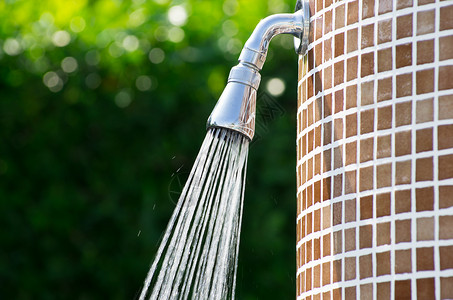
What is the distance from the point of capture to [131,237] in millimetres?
4629

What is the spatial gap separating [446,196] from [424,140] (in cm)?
10

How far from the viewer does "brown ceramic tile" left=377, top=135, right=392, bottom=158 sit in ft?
4.88

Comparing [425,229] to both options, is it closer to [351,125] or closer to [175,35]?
[351,125]

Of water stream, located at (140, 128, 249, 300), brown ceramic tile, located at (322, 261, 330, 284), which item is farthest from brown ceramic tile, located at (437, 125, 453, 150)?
water stream, located at (140, 128, 249, 300)

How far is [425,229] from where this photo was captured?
1.42m

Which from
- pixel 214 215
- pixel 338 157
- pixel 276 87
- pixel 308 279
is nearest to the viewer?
pixel 338 157

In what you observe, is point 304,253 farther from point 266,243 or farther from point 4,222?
point 4,222

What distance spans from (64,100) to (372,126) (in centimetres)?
352

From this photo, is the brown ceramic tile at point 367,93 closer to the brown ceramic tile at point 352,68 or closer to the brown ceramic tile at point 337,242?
the brown ceramic tile at point 352,68

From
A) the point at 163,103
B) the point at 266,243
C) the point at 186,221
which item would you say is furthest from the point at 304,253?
the point at 163,103

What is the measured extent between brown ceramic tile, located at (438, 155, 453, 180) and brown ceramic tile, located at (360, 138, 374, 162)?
14 centimetres

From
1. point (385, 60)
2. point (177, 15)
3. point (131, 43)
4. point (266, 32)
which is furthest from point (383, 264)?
point (177, 15)

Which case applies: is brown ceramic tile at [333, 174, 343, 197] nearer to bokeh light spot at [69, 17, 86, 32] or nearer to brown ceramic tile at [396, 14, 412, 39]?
brown ceramic tile at [396, 14, 412, 39]

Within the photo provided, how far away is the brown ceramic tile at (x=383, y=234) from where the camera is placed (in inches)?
57.6
